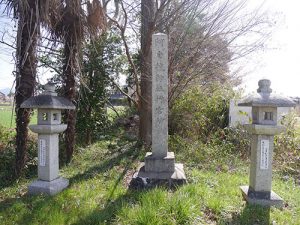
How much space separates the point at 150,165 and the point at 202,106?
495 cm

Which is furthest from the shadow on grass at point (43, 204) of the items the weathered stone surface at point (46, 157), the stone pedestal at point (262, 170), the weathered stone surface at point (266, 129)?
the weathered stone surface at point (266, 129)

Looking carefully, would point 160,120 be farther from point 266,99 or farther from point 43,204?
point 43,204

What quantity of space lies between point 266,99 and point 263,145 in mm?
708

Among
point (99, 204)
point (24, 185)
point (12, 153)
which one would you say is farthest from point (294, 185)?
point (12, 153)

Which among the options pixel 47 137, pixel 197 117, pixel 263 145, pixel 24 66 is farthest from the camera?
pixel 197 117

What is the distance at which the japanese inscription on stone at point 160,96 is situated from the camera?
233 inches

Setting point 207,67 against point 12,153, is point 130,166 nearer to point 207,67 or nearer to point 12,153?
point 12,153

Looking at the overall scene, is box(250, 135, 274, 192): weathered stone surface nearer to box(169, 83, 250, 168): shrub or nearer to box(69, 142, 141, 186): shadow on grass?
box(169, 83, 250, 168): shrub

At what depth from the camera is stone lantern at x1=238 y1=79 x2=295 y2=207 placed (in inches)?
174

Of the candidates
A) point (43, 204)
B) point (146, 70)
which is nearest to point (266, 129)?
point (43, 204)

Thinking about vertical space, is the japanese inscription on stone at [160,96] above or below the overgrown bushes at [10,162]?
above

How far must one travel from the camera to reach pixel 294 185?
6047mm

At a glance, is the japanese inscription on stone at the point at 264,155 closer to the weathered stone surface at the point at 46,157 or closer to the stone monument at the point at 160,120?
the stone monument at the point at 160,120

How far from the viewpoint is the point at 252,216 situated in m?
4.11
